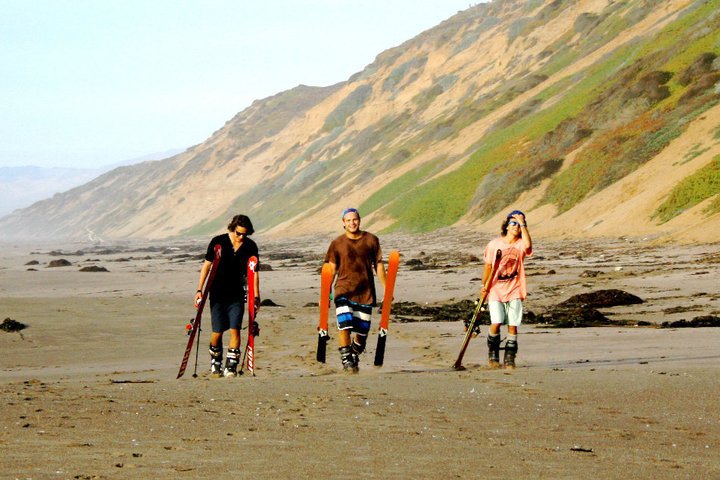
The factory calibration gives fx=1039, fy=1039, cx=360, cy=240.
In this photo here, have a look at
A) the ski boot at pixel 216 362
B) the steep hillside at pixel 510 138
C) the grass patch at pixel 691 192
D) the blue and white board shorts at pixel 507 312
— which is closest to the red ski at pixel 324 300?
the ski boot at pixel 216 362

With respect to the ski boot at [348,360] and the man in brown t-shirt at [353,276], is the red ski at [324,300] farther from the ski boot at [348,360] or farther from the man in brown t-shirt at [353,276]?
the ski boot at [348,360]

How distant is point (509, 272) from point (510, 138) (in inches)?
2363

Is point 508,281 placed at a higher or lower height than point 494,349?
higher

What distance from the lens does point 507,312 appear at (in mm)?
11414

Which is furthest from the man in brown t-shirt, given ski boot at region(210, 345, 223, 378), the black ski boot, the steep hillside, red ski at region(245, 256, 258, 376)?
the steep hillside

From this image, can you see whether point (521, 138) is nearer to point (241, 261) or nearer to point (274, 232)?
point (274, 232)

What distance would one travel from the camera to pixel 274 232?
316 feet

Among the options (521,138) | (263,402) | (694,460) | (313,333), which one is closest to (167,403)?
(263,402)

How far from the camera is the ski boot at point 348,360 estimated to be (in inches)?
440

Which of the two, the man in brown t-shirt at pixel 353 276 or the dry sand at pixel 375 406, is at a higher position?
the man in brown t-shirt at pixel 353 276

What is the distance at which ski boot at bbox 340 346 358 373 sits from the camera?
11.2 metres

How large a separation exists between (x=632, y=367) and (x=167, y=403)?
473cm

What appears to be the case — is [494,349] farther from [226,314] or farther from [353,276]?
[226,314]

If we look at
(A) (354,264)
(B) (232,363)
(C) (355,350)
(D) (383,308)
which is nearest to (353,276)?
(A) (354,264)
